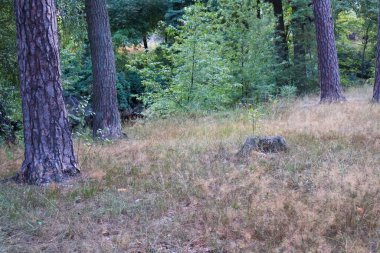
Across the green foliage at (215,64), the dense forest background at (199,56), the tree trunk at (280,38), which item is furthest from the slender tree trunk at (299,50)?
the green foliage at (215,64)

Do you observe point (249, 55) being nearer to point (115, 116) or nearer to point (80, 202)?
point (115, 116)

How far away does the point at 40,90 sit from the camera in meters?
5.12

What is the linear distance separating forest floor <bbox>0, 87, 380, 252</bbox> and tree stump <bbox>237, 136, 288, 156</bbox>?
203 mm

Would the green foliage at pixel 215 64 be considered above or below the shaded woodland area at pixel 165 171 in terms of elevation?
above

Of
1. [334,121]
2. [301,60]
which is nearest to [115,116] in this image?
[334,121]

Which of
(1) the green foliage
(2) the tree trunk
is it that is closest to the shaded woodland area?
(1) the green foliage

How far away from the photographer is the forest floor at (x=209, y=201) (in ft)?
11.5

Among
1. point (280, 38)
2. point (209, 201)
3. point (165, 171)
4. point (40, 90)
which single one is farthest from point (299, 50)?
point (209, 201)

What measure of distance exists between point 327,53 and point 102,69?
21.6 feet

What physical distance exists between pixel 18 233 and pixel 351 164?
4.00 metres

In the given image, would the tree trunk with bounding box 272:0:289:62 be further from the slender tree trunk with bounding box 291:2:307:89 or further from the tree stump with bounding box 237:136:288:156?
the tree stump with bounding box 237:136:288:156

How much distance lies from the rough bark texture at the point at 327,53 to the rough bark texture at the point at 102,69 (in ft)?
20.3

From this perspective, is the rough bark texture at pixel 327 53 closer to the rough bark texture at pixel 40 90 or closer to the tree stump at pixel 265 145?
the tree stump at pixel 265 145

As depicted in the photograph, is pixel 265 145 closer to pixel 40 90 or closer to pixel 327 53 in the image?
pixel 40 90
